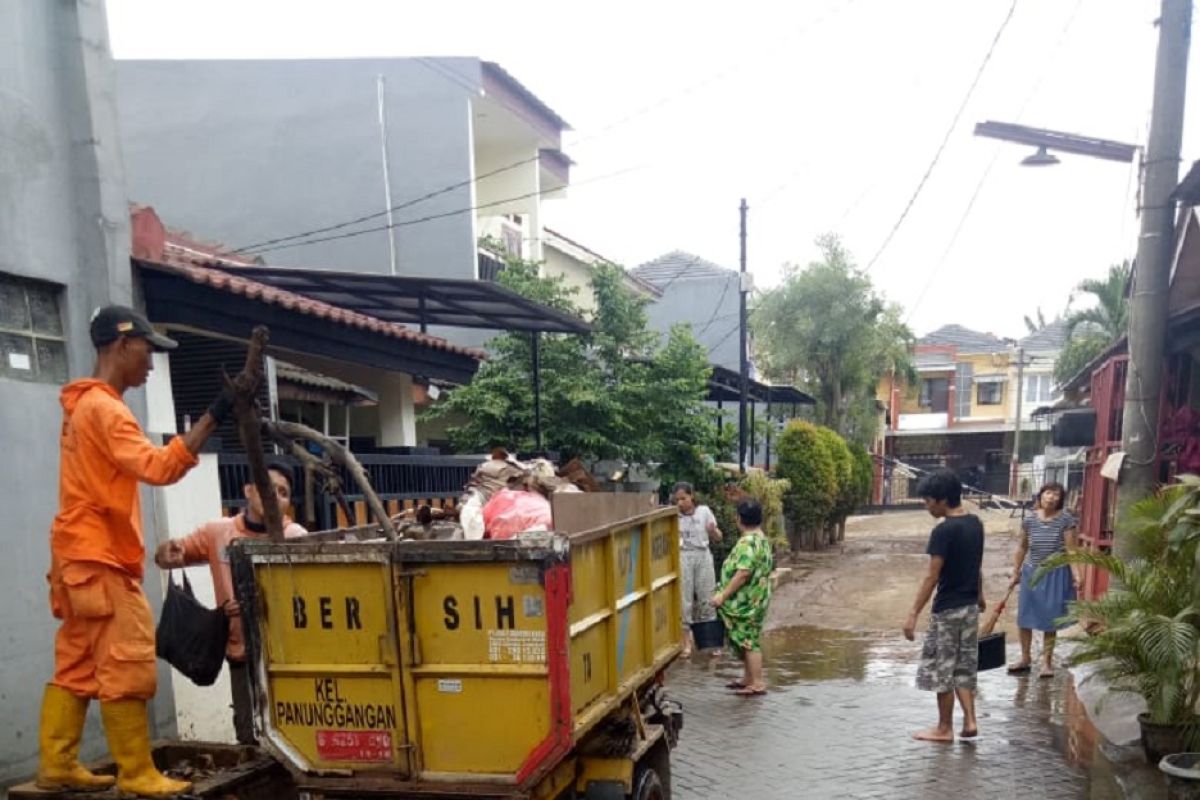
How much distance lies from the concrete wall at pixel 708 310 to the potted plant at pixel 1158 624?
2069 centimetres

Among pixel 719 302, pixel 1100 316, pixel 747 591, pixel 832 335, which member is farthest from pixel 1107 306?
pixel 747 591

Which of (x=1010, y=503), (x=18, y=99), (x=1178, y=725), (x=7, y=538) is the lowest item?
(x=1010, y=503)

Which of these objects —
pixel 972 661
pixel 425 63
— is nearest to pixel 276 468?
pixel 972 661

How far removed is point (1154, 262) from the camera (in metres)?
6.88

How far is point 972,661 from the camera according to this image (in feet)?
19.6

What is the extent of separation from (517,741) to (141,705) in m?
1.45

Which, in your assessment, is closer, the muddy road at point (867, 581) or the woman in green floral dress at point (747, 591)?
the woman in green floral dress at point (747, 591)

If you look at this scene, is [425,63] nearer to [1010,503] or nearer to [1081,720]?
[1081,720]

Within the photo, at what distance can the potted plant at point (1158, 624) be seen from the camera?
16.0 feet

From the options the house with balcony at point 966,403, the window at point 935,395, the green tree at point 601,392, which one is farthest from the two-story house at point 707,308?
the window at point 935,395

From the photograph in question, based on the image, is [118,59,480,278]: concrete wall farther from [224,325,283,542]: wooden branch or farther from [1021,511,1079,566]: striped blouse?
[224,325,283,542]: wooden branch

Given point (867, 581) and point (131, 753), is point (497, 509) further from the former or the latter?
point (867, 581)

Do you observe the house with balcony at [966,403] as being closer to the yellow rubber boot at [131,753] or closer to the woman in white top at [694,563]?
the woman in white top at [694,563]

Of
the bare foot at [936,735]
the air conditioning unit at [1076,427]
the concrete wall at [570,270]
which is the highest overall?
the concrete wall at [570,270]
